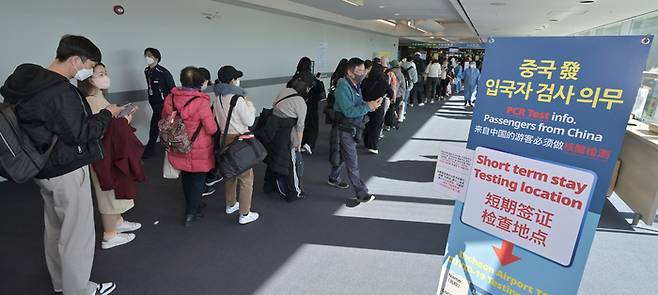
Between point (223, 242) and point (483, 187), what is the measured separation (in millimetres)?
2078

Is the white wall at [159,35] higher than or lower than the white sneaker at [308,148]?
higher

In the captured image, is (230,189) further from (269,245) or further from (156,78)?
(156,78)

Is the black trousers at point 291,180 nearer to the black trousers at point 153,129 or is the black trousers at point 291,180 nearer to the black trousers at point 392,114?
the black trousers at point 153,129

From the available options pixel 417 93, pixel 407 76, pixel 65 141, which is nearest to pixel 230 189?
pixel 65 141

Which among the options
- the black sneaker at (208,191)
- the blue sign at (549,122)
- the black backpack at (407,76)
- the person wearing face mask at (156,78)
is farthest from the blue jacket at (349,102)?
the black backpack at (407,76)

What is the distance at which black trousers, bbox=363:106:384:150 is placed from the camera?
17.2 feet

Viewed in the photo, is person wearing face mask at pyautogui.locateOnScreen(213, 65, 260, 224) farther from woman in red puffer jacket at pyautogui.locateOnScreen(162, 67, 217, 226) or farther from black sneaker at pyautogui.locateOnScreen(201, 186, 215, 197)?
black sneaker at pyautogui.locateOnScreen(201, 186, 215, 197)

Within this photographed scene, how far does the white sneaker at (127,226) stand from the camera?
2898mm

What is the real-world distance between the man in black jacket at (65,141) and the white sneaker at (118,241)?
21.0 inches

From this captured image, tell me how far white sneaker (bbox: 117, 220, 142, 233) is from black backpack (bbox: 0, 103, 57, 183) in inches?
52.1

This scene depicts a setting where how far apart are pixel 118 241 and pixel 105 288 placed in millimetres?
599

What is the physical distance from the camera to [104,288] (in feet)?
7.18

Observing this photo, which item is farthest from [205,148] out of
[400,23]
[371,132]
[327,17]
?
[400,23]

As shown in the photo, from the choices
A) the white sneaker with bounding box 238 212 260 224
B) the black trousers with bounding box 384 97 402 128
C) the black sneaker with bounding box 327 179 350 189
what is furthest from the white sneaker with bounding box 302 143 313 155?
the white sneaker with bounding box 238 212 260 224
